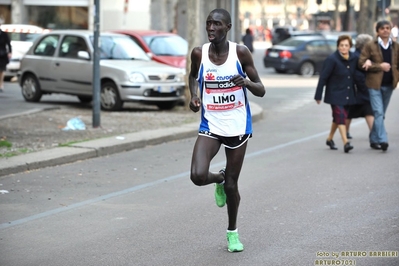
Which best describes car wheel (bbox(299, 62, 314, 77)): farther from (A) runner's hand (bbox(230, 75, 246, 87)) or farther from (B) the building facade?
(A) runner's hand (bbox(230, 75, 246, 87))

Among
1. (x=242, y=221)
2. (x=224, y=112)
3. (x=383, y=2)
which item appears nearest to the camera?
(x=224, y=112)

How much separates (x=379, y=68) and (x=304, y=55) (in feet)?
65.2

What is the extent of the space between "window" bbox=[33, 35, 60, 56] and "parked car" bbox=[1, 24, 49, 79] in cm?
661

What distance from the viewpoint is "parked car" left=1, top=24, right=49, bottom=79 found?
25969mm

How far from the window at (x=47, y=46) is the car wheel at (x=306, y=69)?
14515mm

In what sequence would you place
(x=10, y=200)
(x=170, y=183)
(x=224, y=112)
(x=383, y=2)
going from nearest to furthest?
(x=224, y=112), (x=10, y=200), (x=170, y=183), (x=383, y=2)

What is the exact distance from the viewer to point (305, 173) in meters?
10.5

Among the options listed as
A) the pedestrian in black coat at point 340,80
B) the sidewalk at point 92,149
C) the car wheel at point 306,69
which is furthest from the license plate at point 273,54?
the pedestrian in black coat at point 340,80

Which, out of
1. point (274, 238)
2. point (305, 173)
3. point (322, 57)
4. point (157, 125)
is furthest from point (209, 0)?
point (274, 238)

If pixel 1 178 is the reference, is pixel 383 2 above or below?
above

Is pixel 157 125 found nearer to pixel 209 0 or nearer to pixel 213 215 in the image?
pixel 213 215

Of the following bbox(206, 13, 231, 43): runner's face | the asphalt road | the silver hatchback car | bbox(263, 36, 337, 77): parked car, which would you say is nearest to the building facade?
bbox(263, 36, 337, 77): parked car

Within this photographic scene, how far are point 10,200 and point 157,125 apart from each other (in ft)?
21.5

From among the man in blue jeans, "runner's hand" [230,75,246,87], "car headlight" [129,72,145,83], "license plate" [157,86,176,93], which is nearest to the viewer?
"runner's hand" [230,75,246,87]
